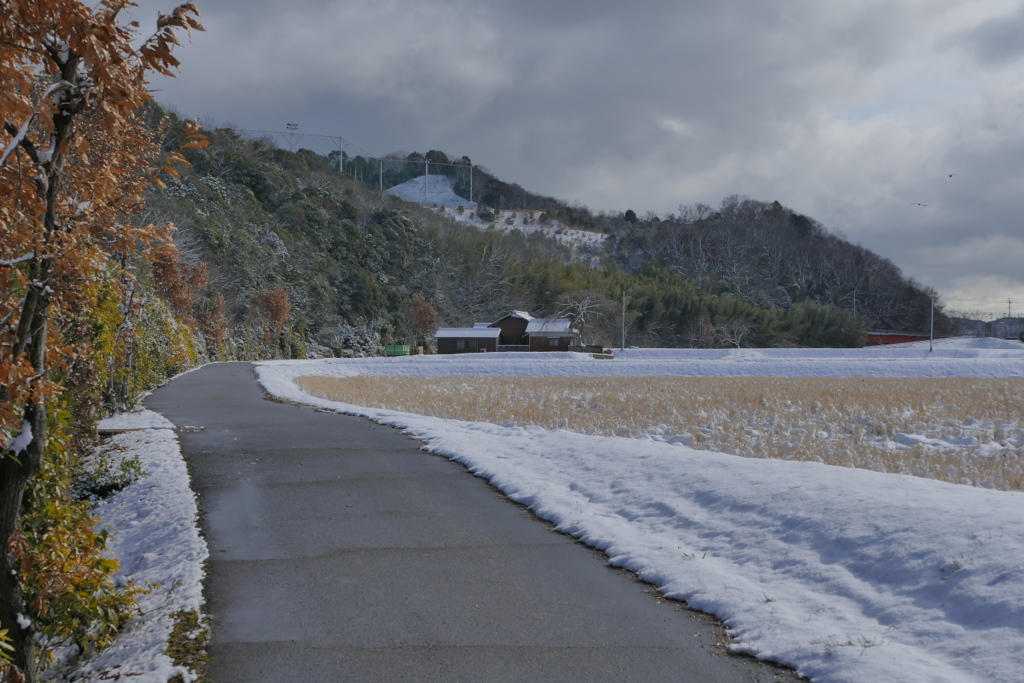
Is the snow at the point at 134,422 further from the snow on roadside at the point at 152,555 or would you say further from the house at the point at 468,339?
the house at the point at 468,339

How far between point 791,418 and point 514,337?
203ft

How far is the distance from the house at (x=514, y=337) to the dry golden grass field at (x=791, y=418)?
46224 mm

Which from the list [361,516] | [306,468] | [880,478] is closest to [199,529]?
[361,516]

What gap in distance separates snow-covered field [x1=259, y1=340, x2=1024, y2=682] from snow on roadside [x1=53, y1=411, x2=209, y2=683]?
3244 mm

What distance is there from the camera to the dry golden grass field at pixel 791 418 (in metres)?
10.9

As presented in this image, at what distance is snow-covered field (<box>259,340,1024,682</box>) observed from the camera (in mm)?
4051

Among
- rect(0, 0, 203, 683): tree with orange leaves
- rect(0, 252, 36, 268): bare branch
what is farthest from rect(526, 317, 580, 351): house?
rect(0, 252, 36, 268): bare branch

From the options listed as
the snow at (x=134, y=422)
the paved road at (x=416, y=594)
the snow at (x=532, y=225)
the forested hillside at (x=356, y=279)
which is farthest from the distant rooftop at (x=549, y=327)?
the snow at (x=532, y=225)

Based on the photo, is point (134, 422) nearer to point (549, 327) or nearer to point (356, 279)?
point (549, 327)

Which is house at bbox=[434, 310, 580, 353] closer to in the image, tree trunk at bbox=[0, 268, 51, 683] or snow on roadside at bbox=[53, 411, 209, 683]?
snow on roadside at bbox=[53, 411, 209, 683]

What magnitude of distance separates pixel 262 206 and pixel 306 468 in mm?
78567

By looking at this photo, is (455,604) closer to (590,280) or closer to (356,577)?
(356,577)

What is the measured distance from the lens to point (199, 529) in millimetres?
6621

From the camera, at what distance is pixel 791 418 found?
1728 centimetres
